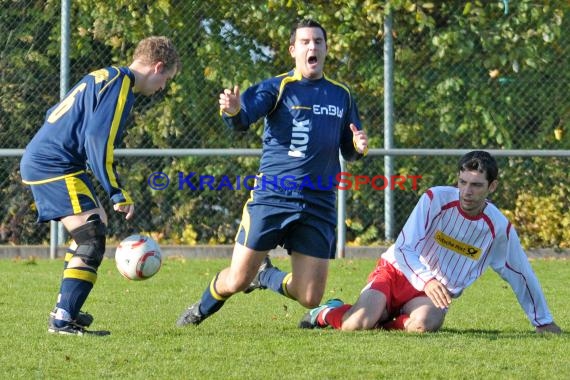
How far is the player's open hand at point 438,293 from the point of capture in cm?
632

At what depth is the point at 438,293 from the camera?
250 inches

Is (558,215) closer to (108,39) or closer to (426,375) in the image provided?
(108,39)

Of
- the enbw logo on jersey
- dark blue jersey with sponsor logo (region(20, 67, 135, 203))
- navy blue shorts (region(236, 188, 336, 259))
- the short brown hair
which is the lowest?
navy blue shorts (region(236, 188, 336, 259))

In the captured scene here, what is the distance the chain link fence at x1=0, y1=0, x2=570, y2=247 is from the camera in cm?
1266

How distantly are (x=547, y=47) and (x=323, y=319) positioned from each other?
6.61 m

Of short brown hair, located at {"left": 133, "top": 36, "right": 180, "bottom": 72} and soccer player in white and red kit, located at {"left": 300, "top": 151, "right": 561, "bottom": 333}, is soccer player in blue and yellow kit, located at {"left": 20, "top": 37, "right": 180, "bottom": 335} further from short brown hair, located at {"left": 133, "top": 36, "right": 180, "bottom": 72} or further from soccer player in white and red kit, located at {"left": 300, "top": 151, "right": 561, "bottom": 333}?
soccer player in white and red kit, located at {"left": 300, "top": 151, "right": 561, "bottom": 333}

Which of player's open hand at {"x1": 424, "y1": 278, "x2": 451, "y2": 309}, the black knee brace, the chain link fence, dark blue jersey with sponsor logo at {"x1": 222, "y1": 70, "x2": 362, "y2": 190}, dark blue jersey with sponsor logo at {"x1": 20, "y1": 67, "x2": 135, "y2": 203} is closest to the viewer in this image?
player's open hand at {"x1": 424, "y1": 278, "x2": 451, "y2": 309}

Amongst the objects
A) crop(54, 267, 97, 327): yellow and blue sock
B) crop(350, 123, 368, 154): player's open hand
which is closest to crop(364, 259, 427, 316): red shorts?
crop(350, 123, 368, 154): player's open hand

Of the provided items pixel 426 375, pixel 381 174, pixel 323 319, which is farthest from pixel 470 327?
pixel 381 174

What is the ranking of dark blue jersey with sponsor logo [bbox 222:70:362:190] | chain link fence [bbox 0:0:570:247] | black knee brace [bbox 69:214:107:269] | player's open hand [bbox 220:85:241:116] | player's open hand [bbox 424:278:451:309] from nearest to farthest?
1. player's open hand [bbox 424:278:451:309]
2. black knee brace [bbox 69:214:107:269]
3. player's open hand [bbox 220:85:241:116]
4. dark blue jersey with sponsor logo [bbox 222:70:362:190]
5. chain link fence [bbox 0:0:570:247]

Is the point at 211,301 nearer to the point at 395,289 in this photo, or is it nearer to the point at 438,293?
the point at 395,289

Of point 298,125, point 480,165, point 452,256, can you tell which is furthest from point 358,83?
point 480,165

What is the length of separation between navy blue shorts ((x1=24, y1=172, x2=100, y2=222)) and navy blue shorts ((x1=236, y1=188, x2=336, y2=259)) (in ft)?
3.18

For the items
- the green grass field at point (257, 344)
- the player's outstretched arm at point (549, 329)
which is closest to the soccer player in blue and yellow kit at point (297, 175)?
the green grass field at point (257, 344)
